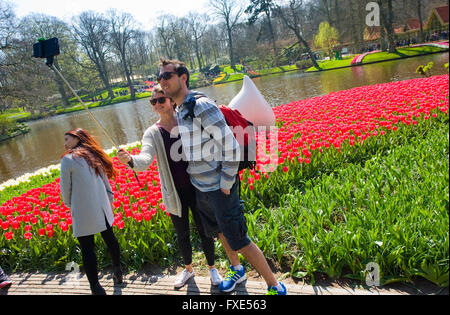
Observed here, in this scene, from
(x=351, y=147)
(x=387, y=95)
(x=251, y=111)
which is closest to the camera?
(x=351, y=147)

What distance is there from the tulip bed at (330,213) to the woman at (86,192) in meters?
0.64

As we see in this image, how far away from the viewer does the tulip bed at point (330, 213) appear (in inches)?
99.9

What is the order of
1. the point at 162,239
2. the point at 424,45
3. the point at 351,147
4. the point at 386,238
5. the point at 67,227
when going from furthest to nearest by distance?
1. the point at 424,45
2. the point at 351,147
3. the point at 67,227
4. the point at 162,239
5. the point at 386,238

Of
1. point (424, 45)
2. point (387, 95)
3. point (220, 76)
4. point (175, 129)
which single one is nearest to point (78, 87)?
point (220, 76)

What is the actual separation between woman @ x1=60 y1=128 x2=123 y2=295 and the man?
101 cm

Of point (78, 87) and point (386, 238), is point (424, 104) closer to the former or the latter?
point (386, 238)

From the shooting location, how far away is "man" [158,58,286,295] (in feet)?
6.91

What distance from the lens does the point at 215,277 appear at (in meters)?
2.85

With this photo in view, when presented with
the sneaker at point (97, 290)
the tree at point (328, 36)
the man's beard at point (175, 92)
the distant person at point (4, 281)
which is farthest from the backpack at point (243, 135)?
the tree at point (328, 36)

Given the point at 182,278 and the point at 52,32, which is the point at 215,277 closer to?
the point at 182,278

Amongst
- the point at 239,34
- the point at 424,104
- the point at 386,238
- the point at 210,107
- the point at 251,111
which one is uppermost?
the point at 239,34

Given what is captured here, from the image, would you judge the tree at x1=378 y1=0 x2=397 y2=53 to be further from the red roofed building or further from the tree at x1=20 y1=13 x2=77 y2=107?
the red roofed building
